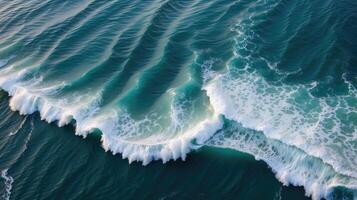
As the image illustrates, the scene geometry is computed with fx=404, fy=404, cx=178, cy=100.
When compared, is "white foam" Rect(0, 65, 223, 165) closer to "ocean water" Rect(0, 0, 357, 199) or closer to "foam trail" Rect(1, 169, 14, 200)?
"ocean water" Rect(0, 0, 357, 199)

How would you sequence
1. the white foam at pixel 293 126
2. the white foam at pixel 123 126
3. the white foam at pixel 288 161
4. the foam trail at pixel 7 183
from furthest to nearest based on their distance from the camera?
the white foam at pixel 123 126 < the foam trail at pixel 7 183 < the white foam at pixel 293 126 < the white foam at pixel 288 161

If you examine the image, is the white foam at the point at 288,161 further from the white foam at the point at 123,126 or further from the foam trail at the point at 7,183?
the foam trail at the point at 7,183

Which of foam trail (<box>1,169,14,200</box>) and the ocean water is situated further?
foam trail (<box>1,169,14,200</box>)

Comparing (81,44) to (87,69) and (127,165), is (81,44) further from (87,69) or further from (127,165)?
(127,165)

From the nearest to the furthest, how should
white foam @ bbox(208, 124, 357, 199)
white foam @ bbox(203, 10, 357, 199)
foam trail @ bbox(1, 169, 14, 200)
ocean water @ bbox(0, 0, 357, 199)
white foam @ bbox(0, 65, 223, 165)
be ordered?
1. white foam @ bbox(208, 124, 357, 199)
2. white foam @ bbox(203, 10, 357, 199)
3. ocean water @ bbox(0, 0, 357, 199)
4. foam trail @ bbox(1, 169, 14, 200)
5. white foam @ bbox(0, 65, 223, 165)

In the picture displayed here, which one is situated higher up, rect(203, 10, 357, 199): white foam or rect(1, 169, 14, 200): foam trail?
rect(203, 10, 357, 199): white foam

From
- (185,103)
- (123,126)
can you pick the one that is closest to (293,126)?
(185,103)

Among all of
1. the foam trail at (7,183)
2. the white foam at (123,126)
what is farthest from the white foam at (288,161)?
the foam trail at (7,183)

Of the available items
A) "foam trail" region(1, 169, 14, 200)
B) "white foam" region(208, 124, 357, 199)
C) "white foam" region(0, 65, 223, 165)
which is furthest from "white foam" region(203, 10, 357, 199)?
"foam trail" region(1, 169, 14, 200)
